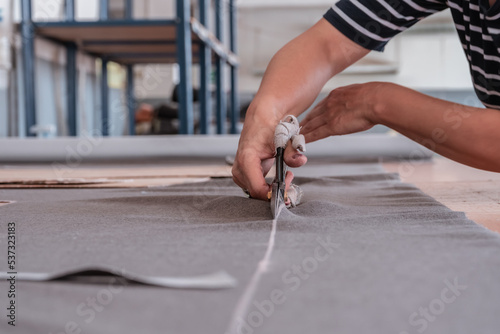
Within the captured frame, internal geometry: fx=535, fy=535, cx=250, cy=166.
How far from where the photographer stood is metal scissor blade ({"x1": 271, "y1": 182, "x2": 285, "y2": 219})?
1.83 feet

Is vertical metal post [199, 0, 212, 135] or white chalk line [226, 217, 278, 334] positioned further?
vertical metal post [199, 0, 212, 135]

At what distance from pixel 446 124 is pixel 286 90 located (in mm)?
233

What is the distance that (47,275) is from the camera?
336mm

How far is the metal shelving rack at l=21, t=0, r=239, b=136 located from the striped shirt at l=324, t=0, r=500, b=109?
3.96 feet

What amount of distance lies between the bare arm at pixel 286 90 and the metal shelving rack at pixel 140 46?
3.94 ft

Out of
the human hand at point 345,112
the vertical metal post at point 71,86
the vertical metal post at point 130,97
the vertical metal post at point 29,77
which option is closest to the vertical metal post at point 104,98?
the vertical metal post at point 130,97

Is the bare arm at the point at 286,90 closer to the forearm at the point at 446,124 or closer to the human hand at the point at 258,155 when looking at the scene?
the human hand at the point at 258,155

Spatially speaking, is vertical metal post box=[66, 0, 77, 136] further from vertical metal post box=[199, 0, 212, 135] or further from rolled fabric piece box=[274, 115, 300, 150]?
rolled fabric piece box=[274, 115, 300, 150]

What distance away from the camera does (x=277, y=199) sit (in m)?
0.57

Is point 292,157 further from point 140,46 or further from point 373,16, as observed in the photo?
point 140,46

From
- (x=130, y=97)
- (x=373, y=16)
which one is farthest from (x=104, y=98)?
(x=373, y=16)

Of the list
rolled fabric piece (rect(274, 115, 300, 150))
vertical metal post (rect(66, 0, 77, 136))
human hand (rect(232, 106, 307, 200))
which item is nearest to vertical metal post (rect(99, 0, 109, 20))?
vertical metal post (rect(66, 0, 77, 136))

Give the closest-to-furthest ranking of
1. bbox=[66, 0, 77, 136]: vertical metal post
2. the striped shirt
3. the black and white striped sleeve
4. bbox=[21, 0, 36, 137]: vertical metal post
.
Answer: the striped shirt → the black and white striped sleeve → bbox=[21, 0, 36, 137]: vertical metal post → bbox=[66, 0, 77, 136]: vertical metal post

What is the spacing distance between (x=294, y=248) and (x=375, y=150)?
4.04 ft
